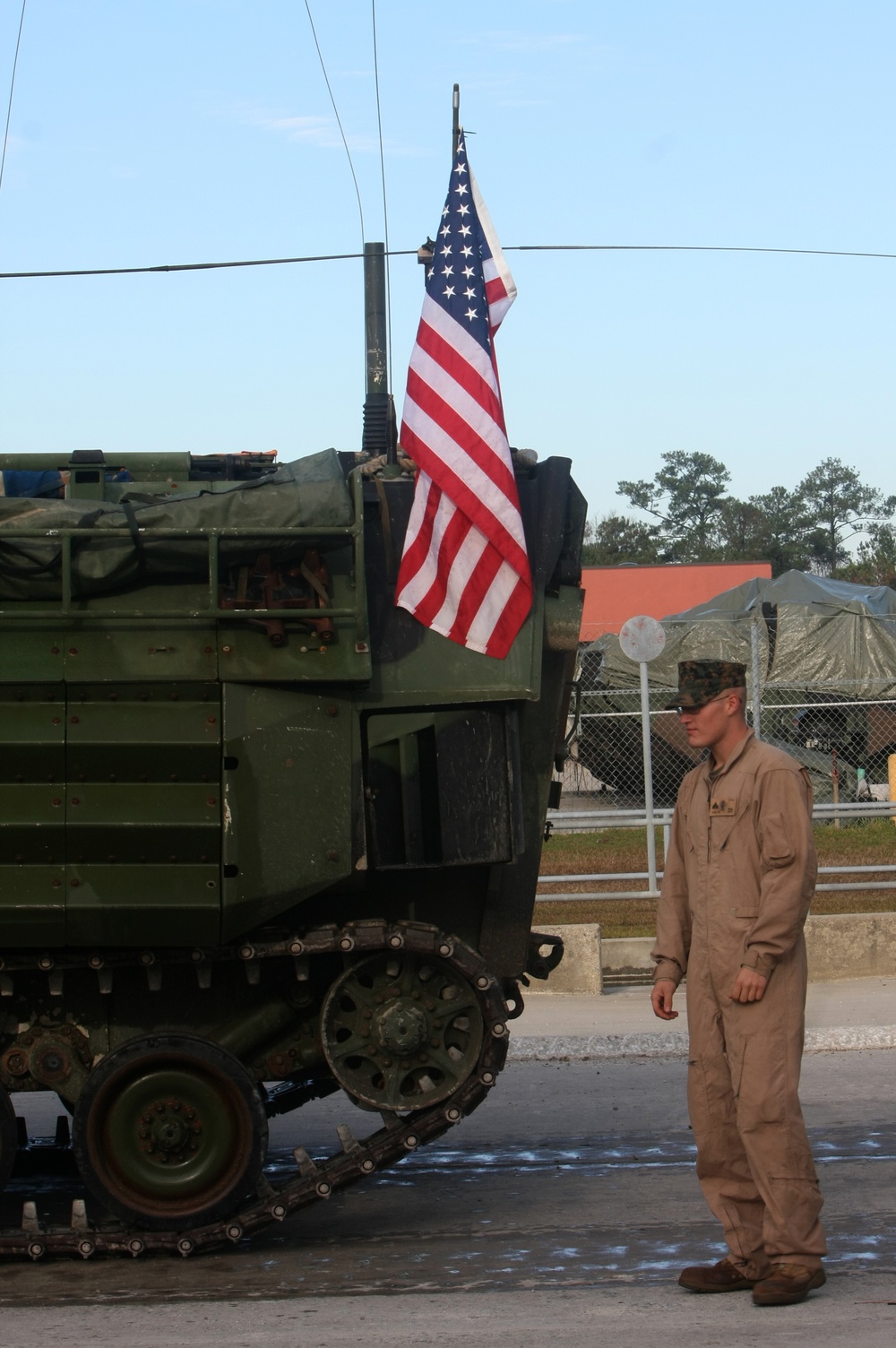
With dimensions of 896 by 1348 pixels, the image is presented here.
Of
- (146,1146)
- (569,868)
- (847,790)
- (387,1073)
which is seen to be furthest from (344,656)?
(847,790)

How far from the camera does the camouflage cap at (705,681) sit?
5.19 meters

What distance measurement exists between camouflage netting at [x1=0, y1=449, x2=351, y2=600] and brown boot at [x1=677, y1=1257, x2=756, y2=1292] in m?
2.61

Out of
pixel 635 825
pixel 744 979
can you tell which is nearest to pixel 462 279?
pixel 744 979

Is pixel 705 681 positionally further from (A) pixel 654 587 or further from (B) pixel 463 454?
(A) pixel 654 587

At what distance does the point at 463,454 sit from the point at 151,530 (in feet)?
3.82

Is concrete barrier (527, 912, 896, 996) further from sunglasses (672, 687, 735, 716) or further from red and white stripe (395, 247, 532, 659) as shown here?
sunglasses (672, 687, 735, 716)

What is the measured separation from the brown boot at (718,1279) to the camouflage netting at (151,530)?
2.61 metres

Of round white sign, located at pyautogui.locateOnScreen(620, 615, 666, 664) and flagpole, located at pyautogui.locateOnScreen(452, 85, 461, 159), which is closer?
flagpole, located at pyautogui.locateOnScreen(452, 85, 461, 159)

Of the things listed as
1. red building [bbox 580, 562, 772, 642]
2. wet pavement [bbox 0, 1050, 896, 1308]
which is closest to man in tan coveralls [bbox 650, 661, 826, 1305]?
wet pavement [bbox 0, 1050, 896, 1308]

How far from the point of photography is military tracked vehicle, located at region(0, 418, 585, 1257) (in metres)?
5.49

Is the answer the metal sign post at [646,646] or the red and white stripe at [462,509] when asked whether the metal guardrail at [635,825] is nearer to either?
the metal sign post at [646,646]

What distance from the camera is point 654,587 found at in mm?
31016

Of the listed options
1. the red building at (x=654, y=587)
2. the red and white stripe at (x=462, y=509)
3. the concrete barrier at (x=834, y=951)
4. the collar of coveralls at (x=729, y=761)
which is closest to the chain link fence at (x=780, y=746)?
the concrete barrier at (x=834, y=951)

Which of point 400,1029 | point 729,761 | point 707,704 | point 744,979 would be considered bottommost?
point 400,1029
